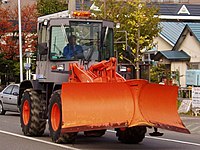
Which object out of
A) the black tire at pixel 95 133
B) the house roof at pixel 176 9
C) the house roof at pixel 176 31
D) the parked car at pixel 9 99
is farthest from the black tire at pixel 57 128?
the house roof at pixel 176 9

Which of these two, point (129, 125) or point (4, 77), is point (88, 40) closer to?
point (129, 125)

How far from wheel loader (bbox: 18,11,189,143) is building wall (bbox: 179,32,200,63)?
86.1 ft

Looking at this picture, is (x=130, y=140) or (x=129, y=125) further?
(x=130, y=140)

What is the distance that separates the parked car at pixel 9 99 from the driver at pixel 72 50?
11.1 m

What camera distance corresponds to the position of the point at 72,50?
1605 centimetres

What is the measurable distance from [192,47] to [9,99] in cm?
1966

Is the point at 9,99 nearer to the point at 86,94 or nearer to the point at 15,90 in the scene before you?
the point at 15,90

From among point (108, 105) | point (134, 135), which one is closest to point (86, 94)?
point (108, 105)

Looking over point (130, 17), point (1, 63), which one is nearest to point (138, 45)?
point (130, 17)

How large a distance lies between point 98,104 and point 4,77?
4095 centimetres

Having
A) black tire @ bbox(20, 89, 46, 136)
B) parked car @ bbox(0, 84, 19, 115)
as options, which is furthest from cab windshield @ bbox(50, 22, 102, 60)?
parked car @ bbox(0, 84, 19, 115)

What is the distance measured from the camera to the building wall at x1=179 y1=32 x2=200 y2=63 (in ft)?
141

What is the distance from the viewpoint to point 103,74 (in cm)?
1478

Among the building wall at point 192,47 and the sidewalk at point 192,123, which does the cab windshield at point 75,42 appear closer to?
the sidewalk at point 192,123
